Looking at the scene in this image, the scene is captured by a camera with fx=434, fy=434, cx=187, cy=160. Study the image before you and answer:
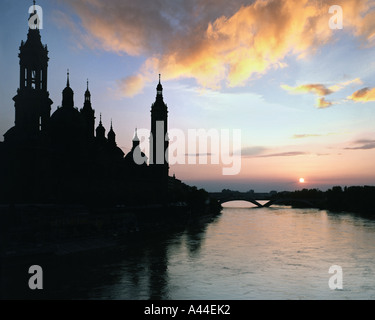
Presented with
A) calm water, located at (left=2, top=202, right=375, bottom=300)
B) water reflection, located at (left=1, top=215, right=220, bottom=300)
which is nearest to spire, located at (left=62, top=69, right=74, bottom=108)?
calm water, located at (left=2, top=202, right=375, bottom=300)

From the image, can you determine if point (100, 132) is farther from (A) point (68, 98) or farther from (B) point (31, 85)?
(B) point (31, 85)

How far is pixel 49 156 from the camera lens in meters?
64.6

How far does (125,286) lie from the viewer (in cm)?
3116

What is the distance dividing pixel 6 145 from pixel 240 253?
115 feet

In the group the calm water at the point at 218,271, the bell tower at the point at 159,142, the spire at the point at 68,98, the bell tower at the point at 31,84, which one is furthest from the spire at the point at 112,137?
the calm water at the point at 218,271

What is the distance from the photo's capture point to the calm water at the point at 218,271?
29719 mm

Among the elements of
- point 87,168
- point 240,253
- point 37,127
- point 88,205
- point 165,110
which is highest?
point 165,110

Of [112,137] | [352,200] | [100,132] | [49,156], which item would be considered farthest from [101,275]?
[352,200]

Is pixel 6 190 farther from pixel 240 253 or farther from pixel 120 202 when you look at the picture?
pixel 240 253

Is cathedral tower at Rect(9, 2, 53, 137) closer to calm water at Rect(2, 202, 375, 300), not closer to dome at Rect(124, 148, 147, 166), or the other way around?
calm water at Rect(2, 202, 375, 300)

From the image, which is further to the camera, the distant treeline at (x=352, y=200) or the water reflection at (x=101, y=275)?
the distant treeline at (x=352, y=200)

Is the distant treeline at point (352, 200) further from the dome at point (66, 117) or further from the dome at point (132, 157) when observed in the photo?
the dome at point (66, 117)
